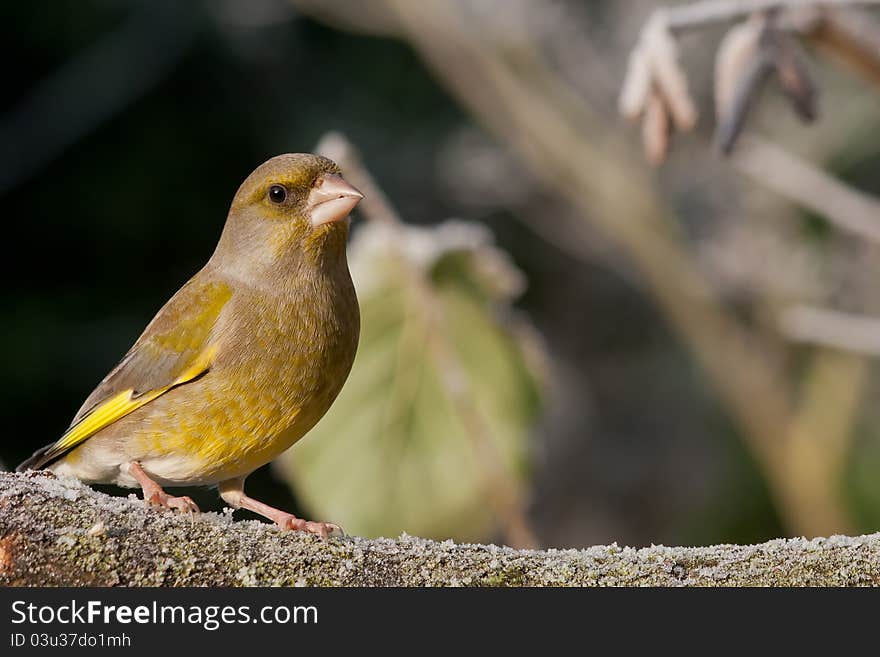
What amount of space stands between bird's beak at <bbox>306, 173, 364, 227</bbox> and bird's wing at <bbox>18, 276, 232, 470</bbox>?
28 cm

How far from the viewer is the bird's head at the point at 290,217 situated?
2992 mm

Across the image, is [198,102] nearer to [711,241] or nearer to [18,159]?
[18,159]

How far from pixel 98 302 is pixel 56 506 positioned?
8784mm

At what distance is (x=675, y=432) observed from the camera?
8.59m

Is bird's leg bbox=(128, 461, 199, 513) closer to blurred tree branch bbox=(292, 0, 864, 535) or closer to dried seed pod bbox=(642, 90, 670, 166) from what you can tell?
dried seed pod bbox=(642, 90, 670, 166)

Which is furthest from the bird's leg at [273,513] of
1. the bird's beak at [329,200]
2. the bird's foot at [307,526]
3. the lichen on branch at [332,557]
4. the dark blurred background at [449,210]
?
the dark blurred background at [449,210]

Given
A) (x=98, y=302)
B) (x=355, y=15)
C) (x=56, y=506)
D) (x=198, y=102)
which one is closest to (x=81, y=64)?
(x=198, y=102)

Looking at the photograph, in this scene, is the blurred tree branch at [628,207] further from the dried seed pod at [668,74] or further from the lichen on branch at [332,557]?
the lichen on branch at [332,557]

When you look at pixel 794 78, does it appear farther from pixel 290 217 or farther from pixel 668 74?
pixel 290 217

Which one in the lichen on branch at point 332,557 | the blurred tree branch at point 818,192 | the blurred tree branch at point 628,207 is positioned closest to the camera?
the lichen on branch at point 332,557

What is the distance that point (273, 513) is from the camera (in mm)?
2770

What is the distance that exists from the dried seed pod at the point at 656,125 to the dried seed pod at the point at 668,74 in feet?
0.06

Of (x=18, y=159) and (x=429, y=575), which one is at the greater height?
(x=429, y=575)

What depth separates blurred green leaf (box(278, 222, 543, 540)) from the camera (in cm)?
333
